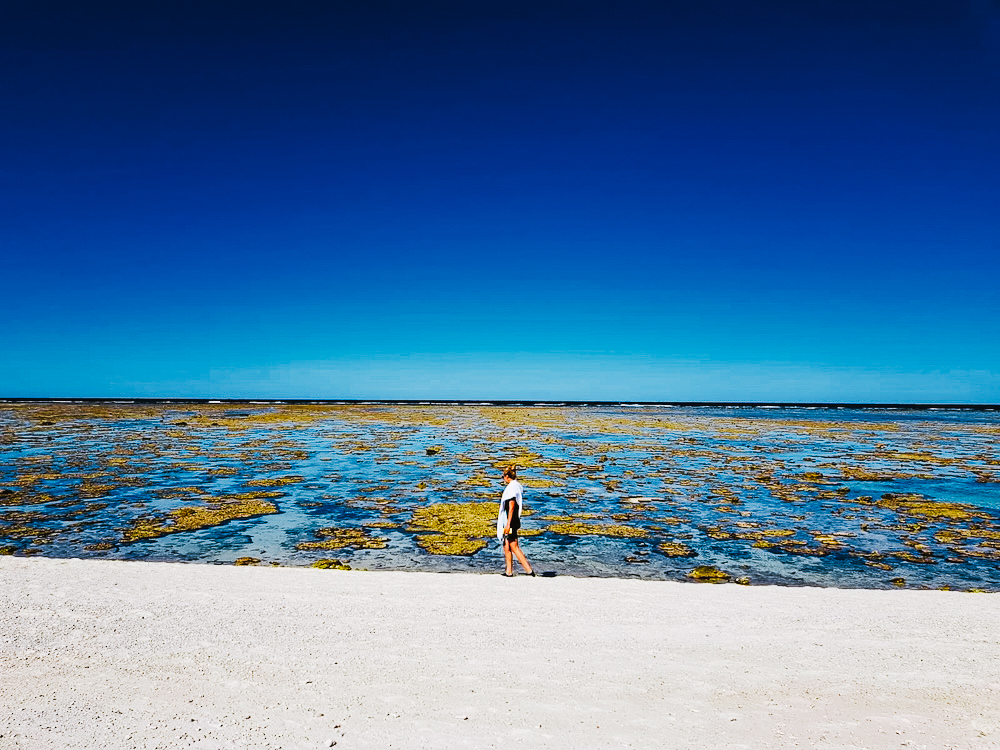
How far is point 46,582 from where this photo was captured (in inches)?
433

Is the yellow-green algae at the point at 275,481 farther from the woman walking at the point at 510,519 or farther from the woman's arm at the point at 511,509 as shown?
the woman's arm at the point at 511,509

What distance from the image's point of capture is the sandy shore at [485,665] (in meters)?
6.43

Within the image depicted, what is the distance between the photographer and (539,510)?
2062 cm

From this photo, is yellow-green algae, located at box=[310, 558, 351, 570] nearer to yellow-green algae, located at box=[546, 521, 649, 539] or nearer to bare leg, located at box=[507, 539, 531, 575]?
bare leg, located at box=[507, 539, 531, 575]

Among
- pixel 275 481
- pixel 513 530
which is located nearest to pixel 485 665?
pixel 513 530

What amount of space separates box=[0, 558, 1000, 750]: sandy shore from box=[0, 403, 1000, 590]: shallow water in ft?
11.5

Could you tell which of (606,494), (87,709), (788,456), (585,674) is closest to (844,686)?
(585,674)

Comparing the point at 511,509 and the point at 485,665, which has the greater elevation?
the point at 511,509

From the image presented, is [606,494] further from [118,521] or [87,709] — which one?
[87,709]

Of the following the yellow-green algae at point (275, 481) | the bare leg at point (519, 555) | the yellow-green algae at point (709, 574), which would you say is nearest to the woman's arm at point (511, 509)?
the bare leg at point (519, 555)

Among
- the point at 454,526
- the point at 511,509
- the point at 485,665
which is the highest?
the point at 511,509

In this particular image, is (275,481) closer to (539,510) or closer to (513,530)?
(539,510)

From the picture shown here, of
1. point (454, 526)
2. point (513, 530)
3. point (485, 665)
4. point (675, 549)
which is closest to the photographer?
point (485, 665)

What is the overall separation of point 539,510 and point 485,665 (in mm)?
12856
